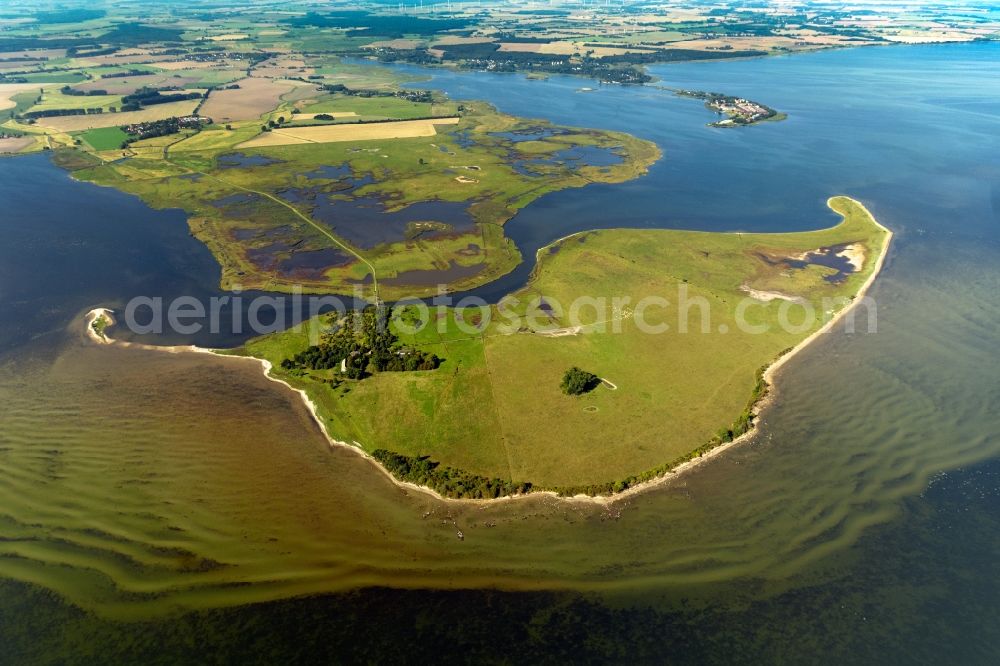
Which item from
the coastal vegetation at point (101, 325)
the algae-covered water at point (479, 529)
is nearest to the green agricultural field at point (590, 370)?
the algae-covered water at point (479, 529)

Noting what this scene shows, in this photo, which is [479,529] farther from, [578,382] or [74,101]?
[74,101]

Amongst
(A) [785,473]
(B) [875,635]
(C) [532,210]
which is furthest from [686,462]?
(C) [532,210]

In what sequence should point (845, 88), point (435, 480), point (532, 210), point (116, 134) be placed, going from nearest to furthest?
1. point (435, 480)
2. point (532, 210)
3. point (116, 134)
4. point (845, 88)

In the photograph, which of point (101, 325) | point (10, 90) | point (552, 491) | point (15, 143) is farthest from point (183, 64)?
point (552, 491)

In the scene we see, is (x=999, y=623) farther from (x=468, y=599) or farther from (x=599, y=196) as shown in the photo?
(x=599, y=196)

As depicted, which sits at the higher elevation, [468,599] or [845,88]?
[845,88]

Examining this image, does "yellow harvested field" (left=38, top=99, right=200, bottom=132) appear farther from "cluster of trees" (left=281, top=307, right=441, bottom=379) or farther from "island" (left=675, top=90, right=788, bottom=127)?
"island" (left=675, top=90, right=788, bottom=127)
